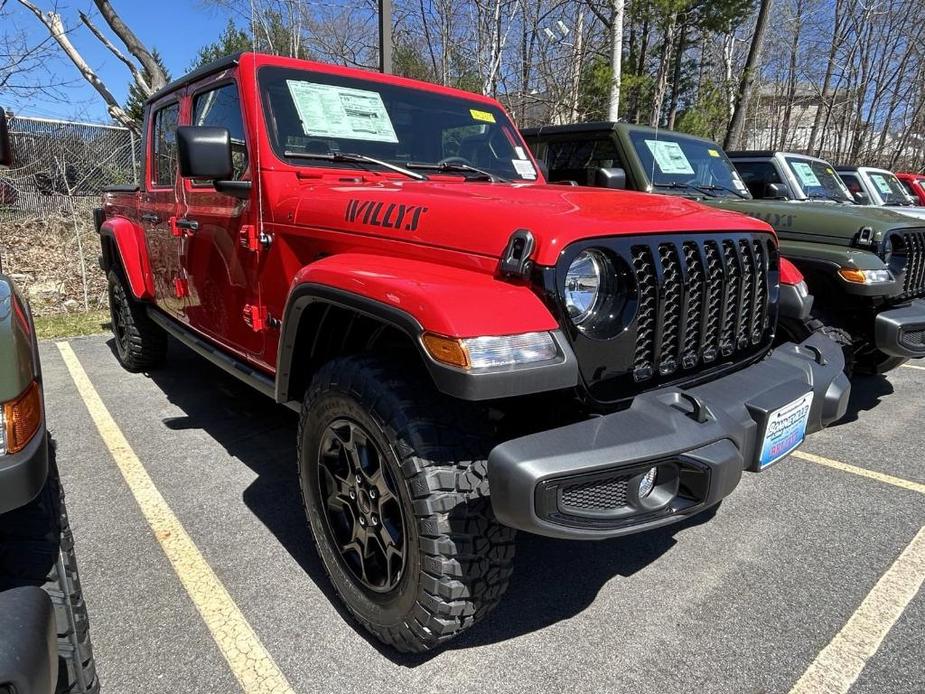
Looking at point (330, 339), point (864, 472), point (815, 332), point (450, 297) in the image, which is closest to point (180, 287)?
point (330, 339)

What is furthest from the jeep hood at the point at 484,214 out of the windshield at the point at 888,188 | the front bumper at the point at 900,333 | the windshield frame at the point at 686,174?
the windshield at the point at 888,188

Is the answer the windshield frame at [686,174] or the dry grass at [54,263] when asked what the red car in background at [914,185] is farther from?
the dry grass at [54,263]

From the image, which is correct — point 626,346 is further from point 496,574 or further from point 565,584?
point 565,584

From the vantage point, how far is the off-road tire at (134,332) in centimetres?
484

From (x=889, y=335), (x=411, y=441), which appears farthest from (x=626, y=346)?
(x=889, y=335)

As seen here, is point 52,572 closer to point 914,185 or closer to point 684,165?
point 684,165

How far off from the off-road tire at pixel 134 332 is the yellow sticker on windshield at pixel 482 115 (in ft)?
9.78

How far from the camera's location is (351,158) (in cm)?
281

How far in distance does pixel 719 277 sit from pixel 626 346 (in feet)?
1.79

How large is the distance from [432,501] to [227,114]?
7.56ft

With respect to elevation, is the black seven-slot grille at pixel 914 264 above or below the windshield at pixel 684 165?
below

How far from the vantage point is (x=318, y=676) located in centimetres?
196

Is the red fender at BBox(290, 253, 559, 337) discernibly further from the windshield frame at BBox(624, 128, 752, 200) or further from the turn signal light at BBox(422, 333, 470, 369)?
the windshield frame at BBox(624, 128, 752, 200)

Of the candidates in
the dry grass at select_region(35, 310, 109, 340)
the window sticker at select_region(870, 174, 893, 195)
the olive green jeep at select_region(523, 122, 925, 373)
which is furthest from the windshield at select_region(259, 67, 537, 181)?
the window sticker at select_region(870, 174, 893, 195)
